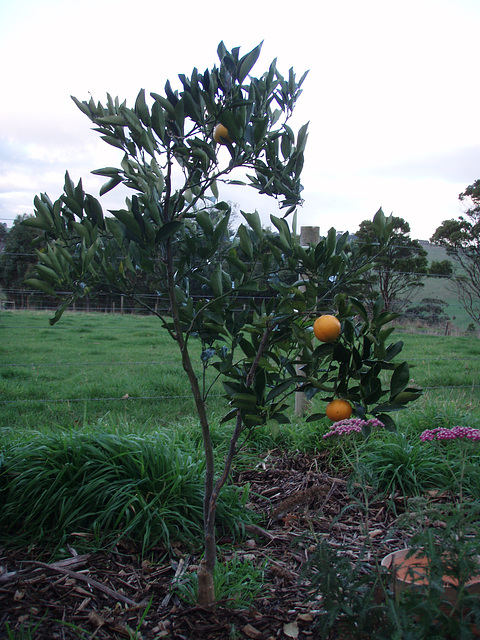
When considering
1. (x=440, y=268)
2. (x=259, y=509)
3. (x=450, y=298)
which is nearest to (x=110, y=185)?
(x=259, y=509)

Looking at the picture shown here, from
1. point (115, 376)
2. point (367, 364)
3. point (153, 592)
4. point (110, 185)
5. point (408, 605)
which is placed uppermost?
point (110, 185)

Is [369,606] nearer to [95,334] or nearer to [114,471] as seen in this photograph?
[114,471]

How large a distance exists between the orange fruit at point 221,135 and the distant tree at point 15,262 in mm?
2905

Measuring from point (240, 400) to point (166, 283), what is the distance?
50cm

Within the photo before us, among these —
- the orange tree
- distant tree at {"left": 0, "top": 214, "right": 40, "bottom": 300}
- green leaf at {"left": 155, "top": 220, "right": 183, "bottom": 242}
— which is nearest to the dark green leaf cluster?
the orange tree

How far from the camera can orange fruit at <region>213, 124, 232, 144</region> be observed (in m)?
1.55

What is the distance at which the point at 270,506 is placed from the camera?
2.58 meters

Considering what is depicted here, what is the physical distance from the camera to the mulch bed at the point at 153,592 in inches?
64.7

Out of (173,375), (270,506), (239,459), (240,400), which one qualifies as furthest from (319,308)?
(173,375)

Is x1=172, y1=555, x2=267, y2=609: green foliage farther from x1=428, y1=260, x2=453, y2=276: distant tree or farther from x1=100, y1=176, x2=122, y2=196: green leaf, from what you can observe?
x1=428, y1=260, x2=453, y2=276: distant tree

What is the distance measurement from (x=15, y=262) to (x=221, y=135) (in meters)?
6.60

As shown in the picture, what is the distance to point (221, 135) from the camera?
5.17ft

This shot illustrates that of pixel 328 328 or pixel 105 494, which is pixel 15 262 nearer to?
pixel 105 494

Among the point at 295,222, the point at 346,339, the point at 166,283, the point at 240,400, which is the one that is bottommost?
the point at 240,400
